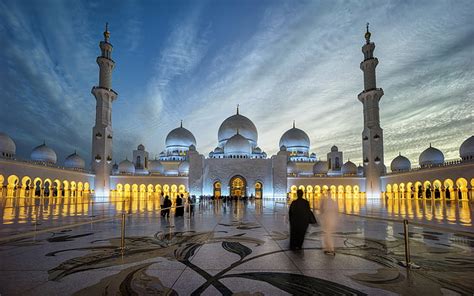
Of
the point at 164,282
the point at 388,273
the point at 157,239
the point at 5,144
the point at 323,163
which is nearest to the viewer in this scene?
the point at 164,282

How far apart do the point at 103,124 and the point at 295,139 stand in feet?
86.7

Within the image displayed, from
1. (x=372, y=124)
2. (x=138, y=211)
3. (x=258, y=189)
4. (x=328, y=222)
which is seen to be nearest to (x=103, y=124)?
(x=258, y=189)

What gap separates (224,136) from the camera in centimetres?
4444

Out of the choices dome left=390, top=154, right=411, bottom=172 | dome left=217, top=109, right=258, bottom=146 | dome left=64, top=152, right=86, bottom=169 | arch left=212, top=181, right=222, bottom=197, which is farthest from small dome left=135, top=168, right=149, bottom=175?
dome left=390, top=154, right=411, bottom=172

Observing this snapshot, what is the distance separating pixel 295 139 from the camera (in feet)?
155

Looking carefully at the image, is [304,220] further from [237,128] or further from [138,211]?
[237,128]

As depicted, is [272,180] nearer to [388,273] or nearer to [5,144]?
[5,144]

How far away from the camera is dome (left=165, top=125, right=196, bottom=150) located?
4772 centimetres

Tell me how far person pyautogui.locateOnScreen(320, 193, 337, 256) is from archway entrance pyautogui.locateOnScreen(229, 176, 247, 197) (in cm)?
3026

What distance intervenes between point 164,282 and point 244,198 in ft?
101

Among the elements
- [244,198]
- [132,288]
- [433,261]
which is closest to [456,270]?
[433,261]

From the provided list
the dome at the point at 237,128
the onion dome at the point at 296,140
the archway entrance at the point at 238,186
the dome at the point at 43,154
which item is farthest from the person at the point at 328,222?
the onion dome at the point at 296,140

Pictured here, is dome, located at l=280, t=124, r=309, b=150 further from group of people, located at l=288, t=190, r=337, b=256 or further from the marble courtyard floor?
group of people, located at l=288, t=190, r=337, b=256

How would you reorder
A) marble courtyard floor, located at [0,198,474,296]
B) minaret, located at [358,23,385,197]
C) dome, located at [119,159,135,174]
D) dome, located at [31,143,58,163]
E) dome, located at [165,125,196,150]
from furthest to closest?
dome, located at [165,125,196,150] < dome, located at [119,159,135,174] < minaret, located at [358,23,385,197] < dome, located at [31,143,58,163] < marble courtyard floor, located at [0,198,474,296]
